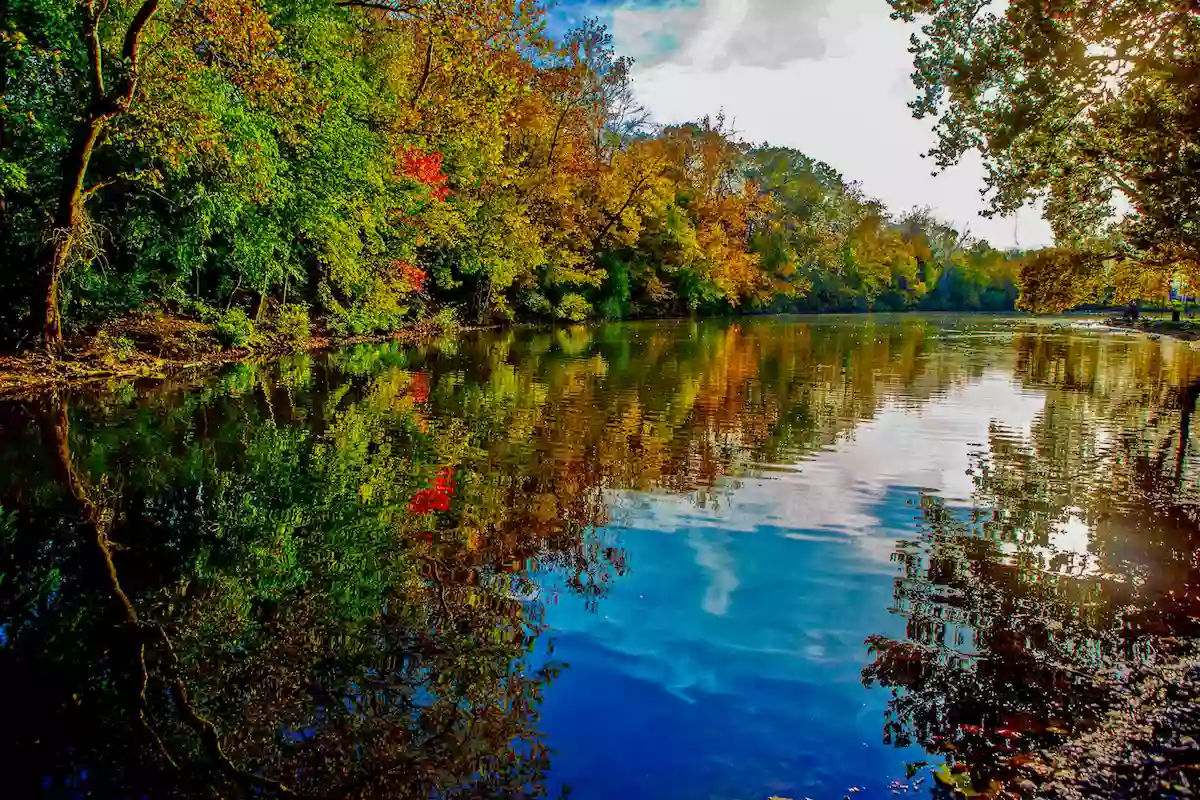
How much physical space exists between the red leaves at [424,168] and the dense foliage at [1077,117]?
21.9 metres

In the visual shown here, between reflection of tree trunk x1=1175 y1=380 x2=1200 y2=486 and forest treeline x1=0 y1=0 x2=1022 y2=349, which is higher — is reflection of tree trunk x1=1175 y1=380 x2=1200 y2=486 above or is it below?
below

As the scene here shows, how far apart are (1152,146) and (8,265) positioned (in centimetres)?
2796

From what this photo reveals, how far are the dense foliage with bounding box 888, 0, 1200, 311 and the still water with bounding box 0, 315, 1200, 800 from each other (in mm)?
7540

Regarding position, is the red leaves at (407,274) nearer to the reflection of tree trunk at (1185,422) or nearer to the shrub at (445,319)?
the shrub at (445,319)

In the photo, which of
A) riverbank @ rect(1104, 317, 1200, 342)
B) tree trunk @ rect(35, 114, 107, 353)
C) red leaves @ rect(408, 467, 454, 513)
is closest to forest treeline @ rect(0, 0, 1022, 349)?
tree trunk @ rect(35, 114, 107, 353)

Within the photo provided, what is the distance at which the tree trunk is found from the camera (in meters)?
17.0

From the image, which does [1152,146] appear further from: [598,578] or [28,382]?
[28,382]

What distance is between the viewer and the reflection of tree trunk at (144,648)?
443 cm

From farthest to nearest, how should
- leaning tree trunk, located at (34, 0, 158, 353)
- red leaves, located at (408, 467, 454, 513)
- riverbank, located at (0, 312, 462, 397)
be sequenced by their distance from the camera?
riverbank, located at (0, 312, 462, 397) < leaning tree trunk, located at (34, 0, 158, 353) < red leaves, located at (408, 467, 454, 513)

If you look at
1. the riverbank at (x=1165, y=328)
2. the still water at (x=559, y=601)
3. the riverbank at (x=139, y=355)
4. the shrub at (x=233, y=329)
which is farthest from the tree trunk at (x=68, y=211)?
the riverbank at (x=1165, y=328)

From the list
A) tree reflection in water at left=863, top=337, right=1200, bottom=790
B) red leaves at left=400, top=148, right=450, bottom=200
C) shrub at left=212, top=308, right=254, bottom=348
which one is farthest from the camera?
red leaves at left=400, top=148, right=450, bottom=200

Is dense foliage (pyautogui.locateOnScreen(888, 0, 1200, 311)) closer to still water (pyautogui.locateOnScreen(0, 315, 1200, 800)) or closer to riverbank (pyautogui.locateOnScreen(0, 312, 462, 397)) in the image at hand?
still water (pyautogui.locateOnScreen(0, 315, 1200, 800))

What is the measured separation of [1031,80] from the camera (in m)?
17.7

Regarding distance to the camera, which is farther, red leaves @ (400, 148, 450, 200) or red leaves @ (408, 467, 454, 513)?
red leaves @ (400, 148, 450, 200)
